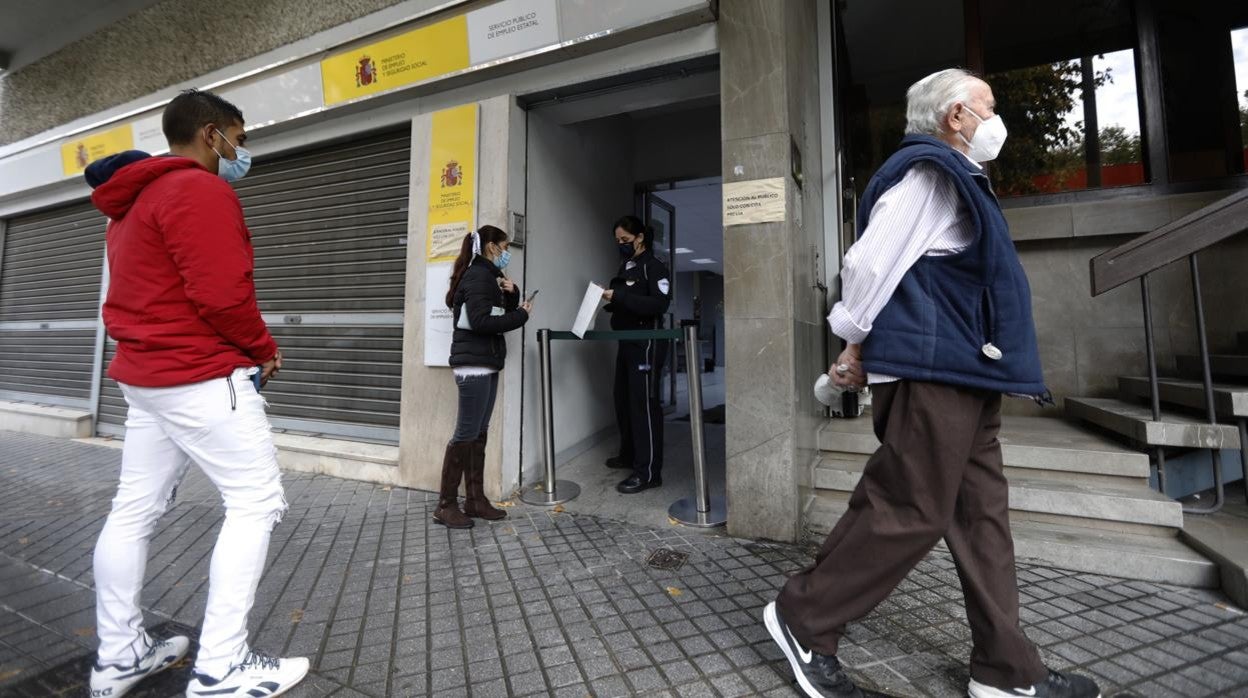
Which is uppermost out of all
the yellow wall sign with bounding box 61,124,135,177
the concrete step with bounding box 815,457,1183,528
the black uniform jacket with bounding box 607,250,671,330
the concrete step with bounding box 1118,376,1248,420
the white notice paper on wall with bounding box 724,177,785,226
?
the yellow wall sign with bounding box 61,124,135,177

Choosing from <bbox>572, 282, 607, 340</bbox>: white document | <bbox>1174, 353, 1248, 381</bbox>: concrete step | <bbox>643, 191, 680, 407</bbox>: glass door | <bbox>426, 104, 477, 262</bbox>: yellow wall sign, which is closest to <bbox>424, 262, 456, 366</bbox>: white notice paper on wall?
<bbox>426, 104, 477, 262</bbox>: yellow wall sign

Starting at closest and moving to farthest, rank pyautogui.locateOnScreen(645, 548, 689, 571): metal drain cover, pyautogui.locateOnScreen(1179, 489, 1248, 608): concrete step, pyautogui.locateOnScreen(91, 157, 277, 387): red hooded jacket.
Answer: pyautogui.locateOnScreen(91, 157, 277, 387): red hooded jacket < pyautogui.locateOnScreen(1179, 489, 1248, 608): concrete step < pyautogui.locateOnScreen(645, 548, 689, 571): metal drain cover

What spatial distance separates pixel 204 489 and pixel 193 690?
3.45 meters

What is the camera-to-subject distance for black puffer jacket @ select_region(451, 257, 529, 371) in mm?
3451

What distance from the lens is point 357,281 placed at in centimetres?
504

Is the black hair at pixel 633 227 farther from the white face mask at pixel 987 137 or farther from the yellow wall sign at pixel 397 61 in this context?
the white face mask at pixel 987 137

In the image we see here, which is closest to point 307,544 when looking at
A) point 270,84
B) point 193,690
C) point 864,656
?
point 193,690

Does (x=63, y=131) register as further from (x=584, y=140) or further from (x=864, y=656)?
(x=864, y=656)

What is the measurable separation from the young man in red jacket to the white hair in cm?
233

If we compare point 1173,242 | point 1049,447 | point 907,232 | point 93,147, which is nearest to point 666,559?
point 907,232

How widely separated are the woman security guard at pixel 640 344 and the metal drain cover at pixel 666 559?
1050mm

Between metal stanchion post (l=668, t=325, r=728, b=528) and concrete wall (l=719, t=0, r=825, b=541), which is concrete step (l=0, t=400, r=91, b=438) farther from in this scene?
concrete wall (l=719, t=0, r=825, b=541)

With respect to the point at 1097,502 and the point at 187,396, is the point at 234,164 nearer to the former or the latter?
the point at 187,396

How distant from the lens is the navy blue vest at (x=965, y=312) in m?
1.64
